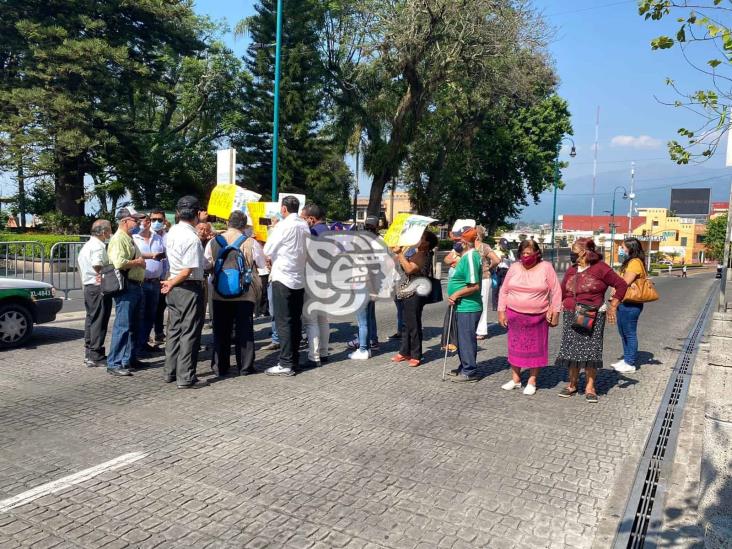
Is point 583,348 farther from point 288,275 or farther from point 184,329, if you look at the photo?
point 184,329

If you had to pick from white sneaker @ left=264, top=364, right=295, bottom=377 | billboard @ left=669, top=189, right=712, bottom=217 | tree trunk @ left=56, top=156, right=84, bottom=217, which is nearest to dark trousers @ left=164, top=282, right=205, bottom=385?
white sneaker @ left=264, top=364, right=295, bottom=377

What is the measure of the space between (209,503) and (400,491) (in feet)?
4.10

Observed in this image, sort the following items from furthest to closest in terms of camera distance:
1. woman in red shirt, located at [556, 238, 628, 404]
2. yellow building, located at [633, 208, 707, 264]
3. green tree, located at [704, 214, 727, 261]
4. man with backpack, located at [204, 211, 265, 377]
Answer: yellow building, located at [633, 208, 707, 264] → green tree, located at [704, 214, 727, 261] → man with backpack, located at [204, 211, 265, 377] → woman in red shirt, located at [556, 238, 628, 404]

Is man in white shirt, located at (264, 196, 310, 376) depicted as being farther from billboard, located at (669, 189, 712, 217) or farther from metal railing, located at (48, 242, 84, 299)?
billboard, located at (669, 189, 712, 217)

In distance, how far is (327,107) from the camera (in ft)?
111

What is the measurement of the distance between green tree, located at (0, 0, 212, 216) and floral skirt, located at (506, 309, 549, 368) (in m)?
21.0

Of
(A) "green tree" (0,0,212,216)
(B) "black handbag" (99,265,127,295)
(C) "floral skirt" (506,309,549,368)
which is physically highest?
(A) "green tree" (0,0,212,216)

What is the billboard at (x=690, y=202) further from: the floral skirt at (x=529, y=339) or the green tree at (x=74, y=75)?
the floral skirt at (x=529, y=339)

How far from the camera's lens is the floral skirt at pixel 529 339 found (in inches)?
253

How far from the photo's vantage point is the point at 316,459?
459 cm

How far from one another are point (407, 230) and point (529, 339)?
2.16 meters

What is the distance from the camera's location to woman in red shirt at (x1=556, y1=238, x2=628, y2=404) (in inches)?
255

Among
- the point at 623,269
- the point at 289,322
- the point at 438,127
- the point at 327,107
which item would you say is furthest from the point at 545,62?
the point at 289,322

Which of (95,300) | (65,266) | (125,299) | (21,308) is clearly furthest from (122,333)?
(65,266)
